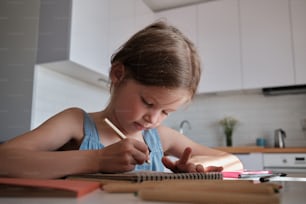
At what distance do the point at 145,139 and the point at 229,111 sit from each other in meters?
1.87

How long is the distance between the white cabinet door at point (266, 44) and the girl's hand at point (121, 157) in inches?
81.9

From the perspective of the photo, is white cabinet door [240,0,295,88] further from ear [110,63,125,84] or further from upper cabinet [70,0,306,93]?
ear [110,63,125,84]

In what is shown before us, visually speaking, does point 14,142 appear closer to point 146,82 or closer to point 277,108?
point 146,82

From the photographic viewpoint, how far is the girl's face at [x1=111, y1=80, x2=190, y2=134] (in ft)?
2.74

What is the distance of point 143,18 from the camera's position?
2703 mm

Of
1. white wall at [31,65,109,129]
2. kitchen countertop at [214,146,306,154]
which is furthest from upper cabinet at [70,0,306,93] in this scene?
kitchen countertop at [214,146,306,154]

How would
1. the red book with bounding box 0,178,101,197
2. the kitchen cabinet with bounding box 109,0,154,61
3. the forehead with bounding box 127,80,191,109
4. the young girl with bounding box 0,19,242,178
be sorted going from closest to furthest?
the red book with bounding box 0,178,101,197 → the young girl with bounding box 0,19,242,178 → the forehead with bounding box 127,80,191,109 → the kitchen cabinet with bounding box 109,0,154,61

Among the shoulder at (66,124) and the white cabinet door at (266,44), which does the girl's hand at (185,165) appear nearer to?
the shoulder at (66,124)

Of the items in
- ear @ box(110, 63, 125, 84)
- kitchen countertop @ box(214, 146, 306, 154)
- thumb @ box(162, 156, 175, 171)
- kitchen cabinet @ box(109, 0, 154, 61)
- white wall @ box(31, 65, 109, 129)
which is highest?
kitchen cabinet @ box(109, 0, 154, 61)

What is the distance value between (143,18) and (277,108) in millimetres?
1440

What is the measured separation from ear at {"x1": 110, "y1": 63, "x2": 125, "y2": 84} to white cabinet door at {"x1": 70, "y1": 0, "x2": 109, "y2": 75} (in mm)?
887

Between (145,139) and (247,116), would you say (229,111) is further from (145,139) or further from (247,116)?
(145,139)

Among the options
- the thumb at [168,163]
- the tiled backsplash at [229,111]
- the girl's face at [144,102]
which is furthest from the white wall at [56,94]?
the thumb at [168,163]

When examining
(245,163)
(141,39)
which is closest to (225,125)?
(245,163)
